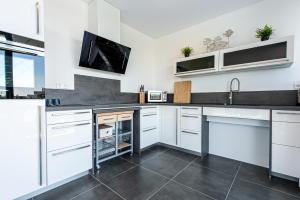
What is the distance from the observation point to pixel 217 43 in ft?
8.60

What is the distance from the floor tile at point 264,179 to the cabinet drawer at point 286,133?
488 millimetres

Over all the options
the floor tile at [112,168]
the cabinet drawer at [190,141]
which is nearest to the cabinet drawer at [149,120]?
the cabinet drawer at [190,141]

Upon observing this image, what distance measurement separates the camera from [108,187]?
1658 mm

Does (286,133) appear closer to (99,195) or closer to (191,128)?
(191,128)

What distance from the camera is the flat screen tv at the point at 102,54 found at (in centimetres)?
216

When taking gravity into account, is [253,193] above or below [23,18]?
below

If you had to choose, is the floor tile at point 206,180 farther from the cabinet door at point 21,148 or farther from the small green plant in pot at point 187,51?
the small green plant in pot at point 187,51

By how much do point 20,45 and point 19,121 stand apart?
73 cm

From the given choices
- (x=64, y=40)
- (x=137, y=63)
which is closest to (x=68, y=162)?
(x=64, y=40)

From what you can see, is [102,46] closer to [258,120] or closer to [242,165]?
[258,120]

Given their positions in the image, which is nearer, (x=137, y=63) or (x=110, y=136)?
(x=110, y=136)

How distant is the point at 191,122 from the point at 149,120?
0.81 meters

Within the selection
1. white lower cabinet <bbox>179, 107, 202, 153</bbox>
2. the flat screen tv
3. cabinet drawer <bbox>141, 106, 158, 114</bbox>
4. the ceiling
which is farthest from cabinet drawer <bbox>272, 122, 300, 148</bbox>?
the flat screen tv

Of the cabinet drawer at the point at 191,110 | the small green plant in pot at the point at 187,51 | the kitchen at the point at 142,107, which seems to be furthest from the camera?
the small green plant in pot at the point at 187,51
